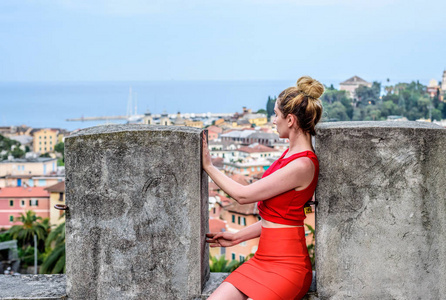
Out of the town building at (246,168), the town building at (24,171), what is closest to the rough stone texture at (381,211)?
the town building at (246,168)

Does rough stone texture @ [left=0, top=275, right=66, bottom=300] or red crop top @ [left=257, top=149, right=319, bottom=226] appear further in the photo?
rough stone texture @ [left=0, top=275, right=66, bottom=300]

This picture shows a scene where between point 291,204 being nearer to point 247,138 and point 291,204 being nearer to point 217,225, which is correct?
point 217,225

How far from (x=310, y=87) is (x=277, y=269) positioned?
64 cm

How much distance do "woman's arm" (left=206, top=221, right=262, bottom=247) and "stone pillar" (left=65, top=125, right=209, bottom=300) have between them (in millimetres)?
106

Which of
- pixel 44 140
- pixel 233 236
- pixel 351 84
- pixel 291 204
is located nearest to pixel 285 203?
pixel 291 204

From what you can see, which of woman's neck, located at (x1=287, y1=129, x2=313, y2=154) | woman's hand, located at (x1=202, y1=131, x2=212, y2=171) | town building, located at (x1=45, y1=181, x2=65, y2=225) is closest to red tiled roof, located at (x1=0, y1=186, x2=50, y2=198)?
town building, located at (x1=45, y1=181, x2=65, y2=225)

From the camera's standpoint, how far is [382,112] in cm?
8319

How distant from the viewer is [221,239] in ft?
7.97

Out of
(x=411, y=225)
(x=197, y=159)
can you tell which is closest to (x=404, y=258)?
(x=411, y=225)

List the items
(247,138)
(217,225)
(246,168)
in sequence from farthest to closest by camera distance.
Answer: (247,138)
(246,168)
(217,225)

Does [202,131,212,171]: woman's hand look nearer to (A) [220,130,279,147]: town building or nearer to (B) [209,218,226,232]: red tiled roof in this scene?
(B) [209,218,226,232]: red tiled roof

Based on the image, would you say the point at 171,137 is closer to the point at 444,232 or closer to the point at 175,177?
the point at 175,177

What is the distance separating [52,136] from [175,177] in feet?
310

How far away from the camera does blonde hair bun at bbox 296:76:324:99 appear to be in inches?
84.4
